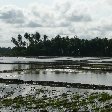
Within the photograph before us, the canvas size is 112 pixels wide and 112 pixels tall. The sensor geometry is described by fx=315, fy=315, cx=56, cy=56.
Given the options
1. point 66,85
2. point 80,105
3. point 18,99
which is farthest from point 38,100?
point 66,85

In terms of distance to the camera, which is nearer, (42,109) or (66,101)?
(42,109)

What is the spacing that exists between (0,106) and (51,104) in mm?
6274

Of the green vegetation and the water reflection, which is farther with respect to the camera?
the water reflection

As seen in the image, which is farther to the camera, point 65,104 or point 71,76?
point 71,76

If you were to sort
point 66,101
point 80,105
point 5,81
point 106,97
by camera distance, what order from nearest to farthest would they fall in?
1. point 80,105
2. point 66,101
3. point 106,97
4. point 5,81

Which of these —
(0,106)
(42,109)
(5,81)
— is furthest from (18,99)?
(5,81)

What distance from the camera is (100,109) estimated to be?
34875mm

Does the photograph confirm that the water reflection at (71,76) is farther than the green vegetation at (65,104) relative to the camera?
Yes

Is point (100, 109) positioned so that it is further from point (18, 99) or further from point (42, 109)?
point (18, 99)

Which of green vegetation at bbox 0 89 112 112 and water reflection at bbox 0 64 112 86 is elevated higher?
water reflection at bbox 0 64 112 86

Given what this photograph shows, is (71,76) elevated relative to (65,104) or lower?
elevated

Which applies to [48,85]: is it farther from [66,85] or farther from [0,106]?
[0,106]

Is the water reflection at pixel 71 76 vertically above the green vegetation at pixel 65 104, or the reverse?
the water reflection at pixel 71 76

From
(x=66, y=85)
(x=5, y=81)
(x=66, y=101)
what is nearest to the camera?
(x=66, y=101)
